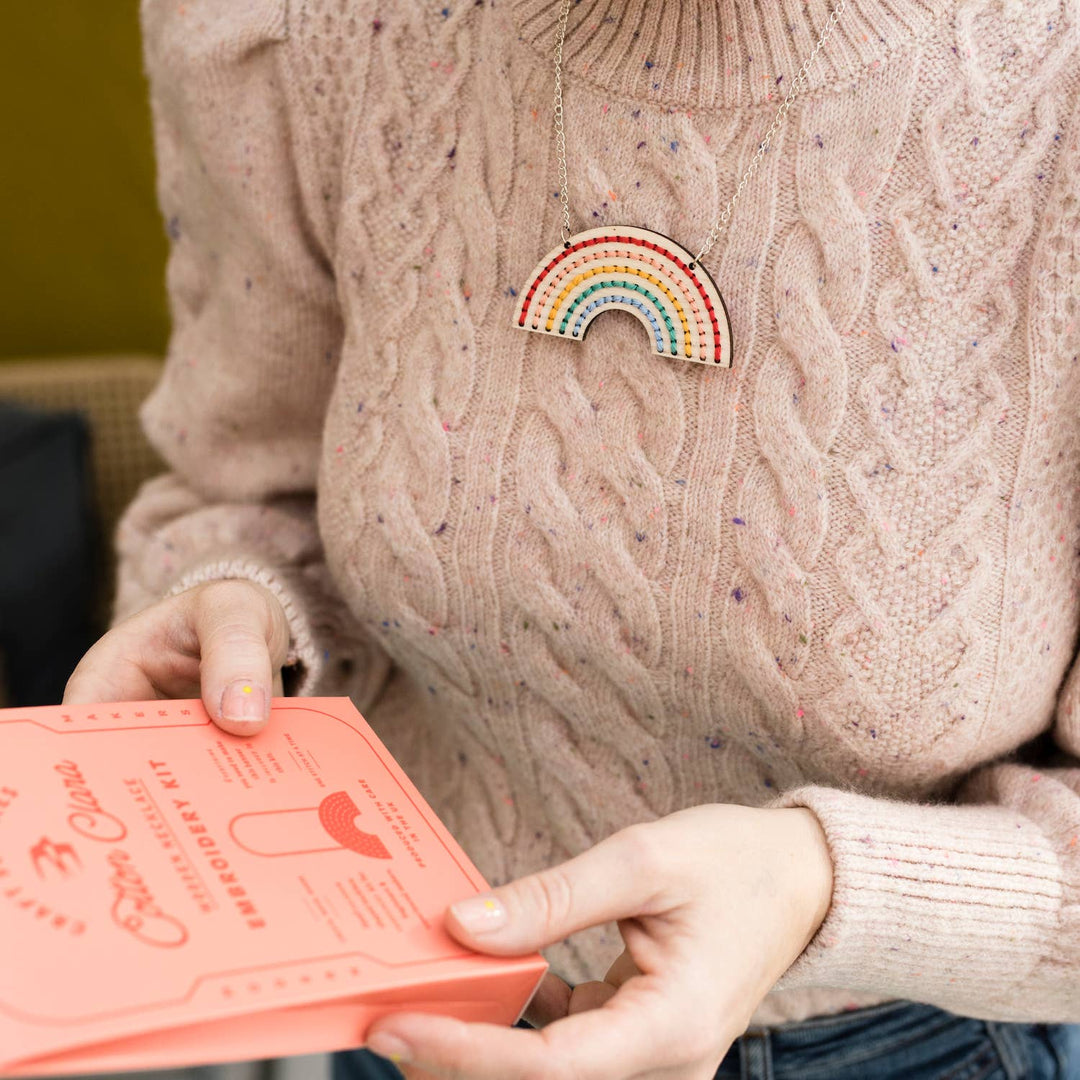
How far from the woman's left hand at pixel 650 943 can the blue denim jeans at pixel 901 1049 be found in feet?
0.81

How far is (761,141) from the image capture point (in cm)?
61

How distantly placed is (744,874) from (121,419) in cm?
187

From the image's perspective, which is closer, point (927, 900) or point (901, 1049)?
point (927, 900)

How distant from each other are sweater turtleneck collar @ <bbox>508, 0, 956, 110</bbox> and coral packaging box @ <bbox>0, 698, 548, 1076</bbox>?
416 mm

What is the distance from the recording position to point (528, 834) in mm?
813

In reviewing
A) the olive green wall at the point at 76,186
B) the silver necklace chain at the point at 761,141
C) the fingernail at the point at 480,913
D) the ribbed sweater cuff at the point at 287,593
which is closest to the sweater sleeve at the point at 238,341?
the ribbed sweater cuff at the point at 287,593

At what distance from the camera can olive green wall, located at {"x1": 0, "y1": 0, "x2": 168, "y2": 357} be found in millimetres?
2006

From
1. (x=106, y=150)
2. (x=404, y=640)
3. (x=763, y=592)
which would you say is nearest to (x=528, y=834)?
(x=404, y=640)

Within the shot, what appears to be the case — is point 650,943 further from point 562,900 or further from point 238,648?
point 238,648

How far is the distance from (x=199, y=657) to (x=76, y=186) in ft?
5.80

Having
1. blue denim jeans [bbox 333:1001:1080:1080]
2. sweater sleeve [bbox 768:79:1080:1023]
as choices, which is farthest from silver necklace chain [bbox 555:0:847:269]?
blue denim jeans [bbox 333:1001:1080:1080]

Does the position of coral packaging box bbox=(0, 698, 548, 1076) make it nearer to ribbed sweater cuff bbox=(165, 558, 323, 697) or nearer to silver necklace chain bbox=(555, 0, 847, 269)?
ribbed sweater cuff bbox=(165, 558, 323, 697)

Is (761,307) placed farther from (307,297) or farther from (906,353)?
(307,297)

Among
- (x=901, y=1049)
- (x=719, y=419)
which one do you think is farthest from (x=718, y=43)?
(x=901, y=1049)
